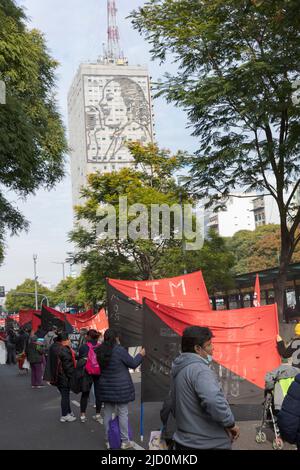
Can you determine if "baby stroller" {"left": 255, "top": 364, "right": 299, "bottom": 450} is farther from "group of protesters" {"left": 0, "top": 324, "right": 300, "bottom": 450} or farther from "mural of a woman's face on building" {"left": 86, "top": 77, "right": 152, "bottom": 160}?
"mural of a woman's face on building" {"left": 86, "top": 77, "right": 152, "bottom": 160}

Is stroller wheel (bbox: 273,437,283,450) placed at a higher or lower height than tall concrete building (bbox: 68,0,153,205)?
lower

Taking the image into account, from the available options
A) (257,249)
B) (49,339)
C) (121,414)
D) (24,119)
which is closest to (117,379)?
(121,414)

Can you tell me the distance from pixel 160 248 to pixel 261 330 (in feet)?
72.7

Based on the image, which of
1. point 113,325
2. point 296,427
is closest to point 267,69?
point 113,325

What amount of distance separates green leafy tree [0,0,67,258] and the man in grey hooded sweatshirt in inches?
333

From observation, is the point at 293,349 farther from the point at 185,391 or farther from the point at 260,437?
the point at 185,391

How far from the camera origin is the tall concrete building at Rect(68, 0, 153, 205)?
138375mm

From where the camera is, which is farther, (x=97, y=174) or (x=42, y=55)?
(x=97, y=174)

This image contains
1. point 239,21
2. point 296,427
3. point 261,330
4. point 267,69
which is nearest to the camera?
point 296,427

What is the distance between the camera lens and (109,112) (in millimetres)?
142125

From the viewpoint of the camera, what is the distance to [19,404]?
12.2m

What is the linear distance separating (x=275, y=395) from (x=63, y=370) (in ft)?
13.1

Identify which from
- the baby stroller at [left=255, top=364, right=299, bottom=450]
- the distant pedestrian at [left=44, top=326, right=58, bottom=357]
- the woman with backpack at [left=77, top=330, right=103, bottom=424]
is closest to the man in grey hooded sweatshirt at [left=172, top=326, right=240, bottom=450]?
the baby stroller at [left=255, top=364, right=299, bottom=450]

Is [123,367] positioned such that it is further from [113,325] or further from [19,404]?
[19,404]
